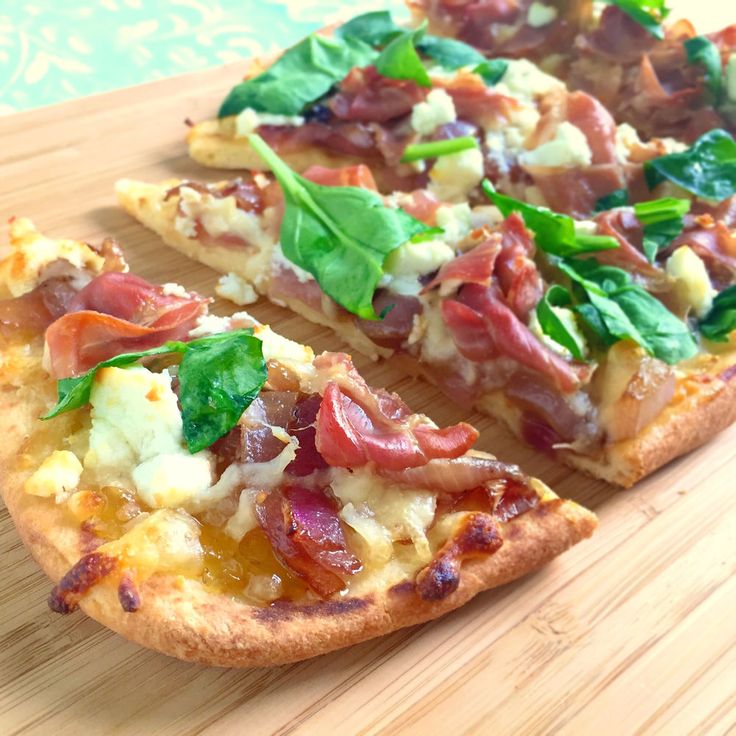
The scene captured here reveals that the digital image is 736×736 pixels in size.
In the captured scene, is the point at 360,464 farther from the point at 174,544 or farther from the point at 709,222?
the point at 709,222

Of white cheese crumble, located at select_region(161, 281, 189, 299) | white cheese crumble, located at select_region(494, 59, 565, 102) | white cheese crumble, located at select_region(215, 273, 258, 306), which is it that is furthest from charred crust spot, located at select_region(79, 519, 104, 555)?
white cheese crumble, located at select_region(494, 59, 565, 102)

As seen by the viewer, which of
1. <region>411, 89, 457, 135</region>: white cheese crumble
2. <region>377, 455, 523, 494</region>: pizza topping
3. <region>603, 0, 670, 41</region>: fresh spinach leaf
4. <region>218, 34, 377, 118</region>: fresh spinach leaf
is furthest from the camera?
<region>603, 0, 670, 41</region>: fresh spinach leaf

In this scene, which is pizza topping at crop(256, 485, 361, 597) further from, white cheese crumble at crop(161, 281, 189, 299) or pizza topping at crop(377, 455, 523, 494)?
white cheese crumble at crop(161, 281, 189, 299)

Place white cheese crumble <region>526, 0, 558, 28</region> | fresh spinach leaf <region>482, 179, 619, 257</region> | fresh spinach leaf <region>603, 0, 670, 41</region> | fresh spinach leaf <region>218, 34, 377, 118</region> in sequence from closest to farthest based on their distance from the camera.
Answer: fresh spinach leaf <region>482, 179, 619, 257</region> < fresh spinach leaf <region>218, 34, 377, 118</region> < fresh spinach leaf <region>603, 0, 670, 41</region> < white cheese crumble <region>526, 0, 558, 28</region>

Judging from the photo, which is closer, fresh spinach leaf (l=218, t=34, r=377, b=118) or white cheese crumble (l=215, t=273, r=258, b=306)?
white cheese crumble (l=215, t=273, r=258, b=306)

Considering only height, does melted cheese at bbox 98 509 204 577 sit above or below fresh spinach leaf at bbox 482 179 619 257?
below

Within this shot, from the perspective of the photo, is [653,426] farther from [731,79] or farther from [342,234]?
[731,79]

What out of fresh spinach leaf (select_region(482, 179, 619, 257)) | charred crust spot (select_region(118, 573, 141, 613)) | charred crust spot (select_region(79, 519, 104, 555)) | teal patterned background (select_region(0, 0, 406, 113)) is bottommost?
teal patterned background (select_region(0, 0, 406, 113))
